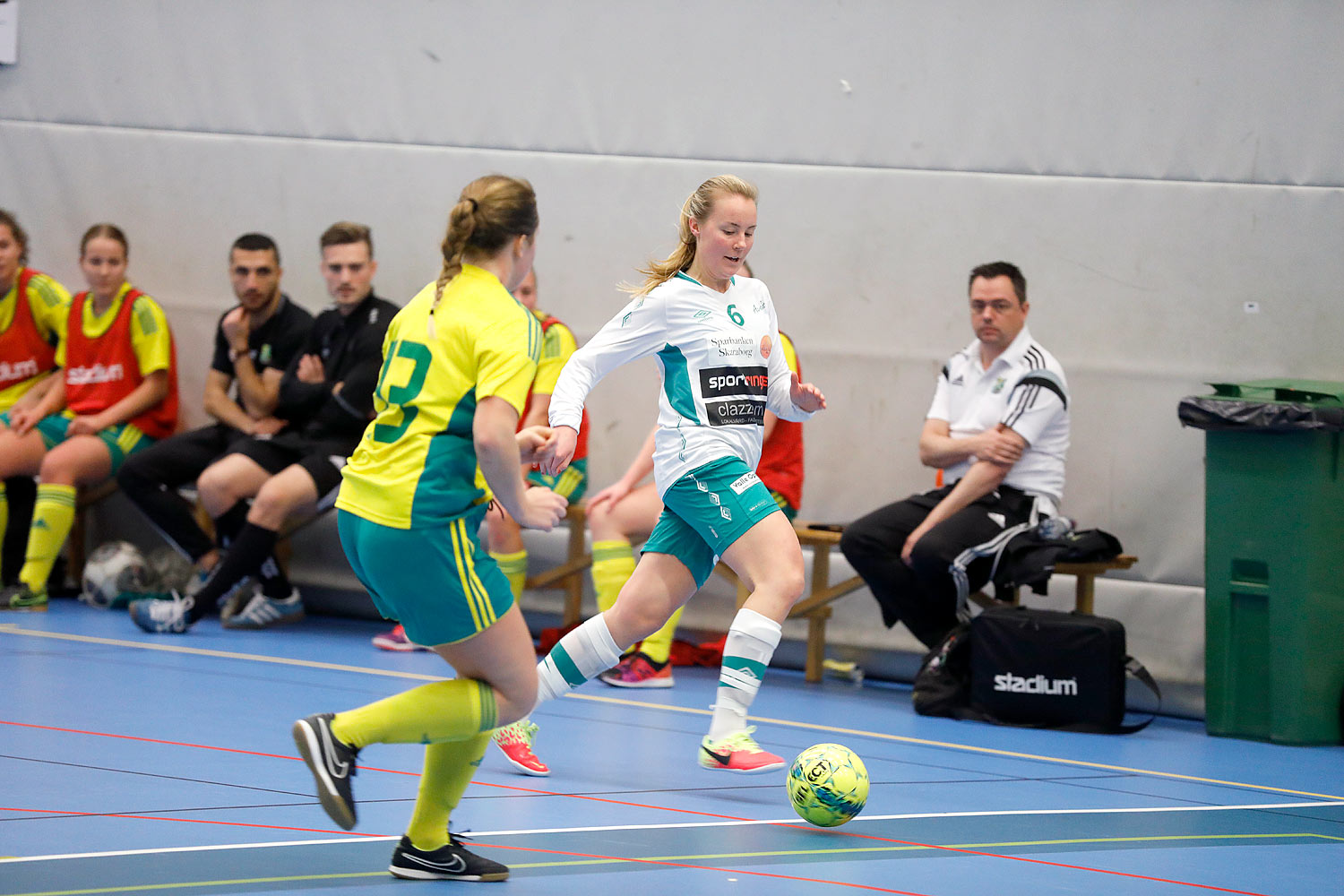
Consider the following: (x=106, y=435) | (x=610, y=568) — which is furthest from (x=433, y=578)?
(x=106, y=435)

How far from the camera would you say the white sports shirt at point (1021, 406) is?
649 cm

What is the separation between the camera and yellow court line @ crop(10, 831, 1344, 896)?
10.3ft

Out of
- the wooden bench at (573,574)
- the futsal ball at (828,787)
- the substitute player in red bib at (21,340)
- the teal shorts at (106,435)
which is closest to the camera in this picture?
the futsal ball at (828,787)

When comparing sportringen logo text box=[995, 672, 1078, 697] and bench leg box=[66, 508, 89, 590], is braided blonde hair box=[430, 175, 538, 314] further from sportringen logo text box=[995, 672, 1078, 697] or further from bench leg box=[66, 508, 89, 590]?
bench leg box=[66, 508, 89, 590]

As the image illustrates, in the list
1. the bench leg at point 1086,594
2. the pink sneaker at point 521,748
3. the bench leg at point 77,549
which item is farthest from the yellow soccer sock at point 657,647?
the bench leg at point 77,549

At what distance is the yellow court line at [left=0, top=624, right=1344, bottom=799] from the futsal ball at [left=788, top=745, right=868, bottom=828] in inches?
65.6

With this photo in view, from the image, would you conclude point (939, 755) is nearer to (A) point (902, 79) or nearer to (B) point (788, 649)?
(B) point (788, 649)

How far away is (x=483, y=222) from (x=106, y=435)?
5724 millimetres

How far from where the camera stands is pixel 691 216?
480 cm

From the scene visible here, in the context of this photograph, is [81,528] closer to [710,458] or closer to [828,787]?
[710,458]

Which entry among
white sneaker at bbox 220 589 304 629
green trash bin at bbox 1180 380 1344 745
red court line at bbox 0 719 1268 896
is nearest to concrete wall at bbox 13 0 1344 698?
green trash bin at bbox 1180 380 1344 745

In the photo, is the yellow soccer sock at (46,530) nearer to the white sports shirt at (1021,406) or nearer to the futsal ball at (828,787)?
the white sports shirt at (1021,406)

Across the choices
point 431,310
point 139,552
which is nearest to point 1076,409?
point 431,310

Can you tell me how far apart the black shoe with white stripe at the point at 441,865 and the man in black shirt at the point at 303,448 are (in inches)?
Answer: 174
